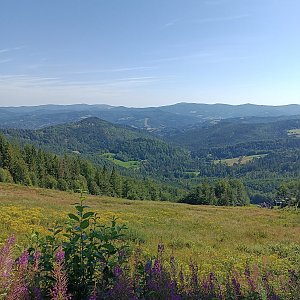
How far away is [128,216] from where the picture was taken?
2353 centimetres

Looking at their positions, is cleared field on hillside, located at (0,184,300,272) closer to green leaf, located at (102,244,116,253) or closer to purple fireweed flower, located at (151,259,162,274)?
purple fireweed flower, located at (151,259,162,274)

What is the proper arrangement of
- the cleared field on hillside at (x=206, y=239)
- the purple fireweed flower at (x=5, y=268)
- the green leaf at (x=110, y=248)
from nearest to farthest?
the purple fireweed flower at (x=5, y=268)
the green leaf at (x=110, y=248)
the cleared field on hillside at (x=206, y=239)

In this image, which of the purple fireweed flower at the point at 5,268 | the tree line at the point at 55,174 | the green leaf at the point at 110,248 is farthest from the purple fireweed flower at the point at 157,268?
the tree line at the point at 55,174

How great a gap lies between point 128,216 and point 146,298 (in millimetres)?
19571

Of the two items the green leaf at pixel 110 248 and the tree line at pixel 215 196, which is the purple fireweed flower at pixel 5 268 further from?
the tree line at pixel 215 196

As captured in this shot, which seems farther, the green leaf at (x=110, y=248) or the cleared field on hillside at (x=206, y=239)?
the cleared field on hillside at (x=206, y=239)

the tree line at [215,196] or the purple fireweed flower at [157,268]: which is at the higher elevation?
the purple fireweed flower at [157,268]

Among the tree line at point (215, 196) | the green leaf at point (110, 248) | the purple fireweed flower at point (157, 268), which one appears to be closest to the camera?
the purple fireweed flower at point (157, 268)

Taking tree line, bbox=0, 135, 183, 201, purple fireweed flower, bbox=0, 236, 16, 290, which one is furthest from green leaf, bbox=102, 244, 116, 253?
tree line, bbox=0, 135, 183, 201

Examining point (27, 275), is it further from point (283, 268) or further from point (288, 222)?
point (288, 222)

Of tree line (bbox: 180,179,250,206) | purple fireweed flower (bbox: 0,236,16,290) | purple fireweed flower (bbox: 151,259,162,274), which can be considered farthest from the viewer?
tree line (bbox: 180,179,250,206)

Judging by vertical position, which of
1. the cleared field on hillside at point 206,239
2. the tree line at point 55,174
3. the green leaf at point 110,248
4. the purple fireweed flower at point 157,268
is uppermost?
the green leaf at point 110,248

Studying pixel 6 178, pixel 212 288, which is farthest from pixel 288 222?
pixel 6 178

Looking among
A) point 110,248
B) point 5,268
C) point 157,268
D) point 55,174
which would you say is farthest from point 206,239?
point 55,174
